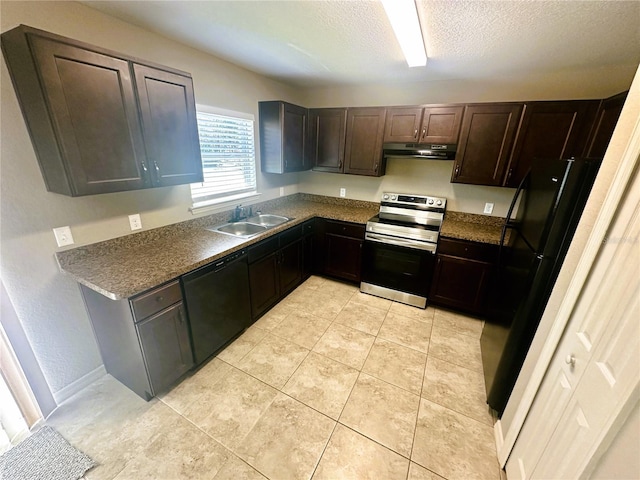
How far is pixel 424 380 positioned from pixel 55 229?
2772 mm

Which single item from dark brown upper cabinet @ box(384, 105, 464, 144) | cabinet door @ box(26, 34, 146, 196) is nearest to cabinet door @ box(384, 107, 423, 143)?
dark brown upper cabinet @ box(384, 105, 464, 144)

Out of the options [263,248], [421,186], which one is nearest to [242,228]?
[263,248]

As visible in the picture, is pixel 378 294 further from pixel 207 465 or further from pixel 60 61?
pixel 60 61

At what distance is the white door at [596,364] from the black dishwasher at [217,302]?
2.06m

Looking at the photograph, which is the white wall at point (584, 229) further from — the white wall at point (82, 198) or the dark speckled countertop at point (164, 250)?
the white wall at point (82, 198)

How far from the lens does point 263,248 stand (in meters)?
2.47

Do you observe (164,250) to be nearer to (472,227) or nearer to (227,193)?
(227,193)

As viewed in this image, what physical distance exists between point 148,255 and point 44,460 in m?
1.24

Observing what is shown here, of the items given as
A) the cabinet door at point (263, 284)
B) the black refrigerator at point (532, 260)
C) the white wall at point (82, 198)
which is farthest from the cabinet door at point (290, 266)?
the black refrigerator at point (532, 260)

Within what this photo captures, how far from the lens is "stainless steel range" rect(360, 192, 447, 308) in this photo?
2.76m

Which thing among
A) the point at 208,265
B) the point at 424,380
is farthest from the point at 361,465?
the point at 208,265

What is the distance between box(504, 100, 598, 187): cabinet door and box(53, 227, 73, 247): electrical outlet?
367cm

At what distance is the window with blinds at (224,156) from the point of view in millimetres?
2479

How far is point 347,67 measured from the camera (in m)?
2.54
